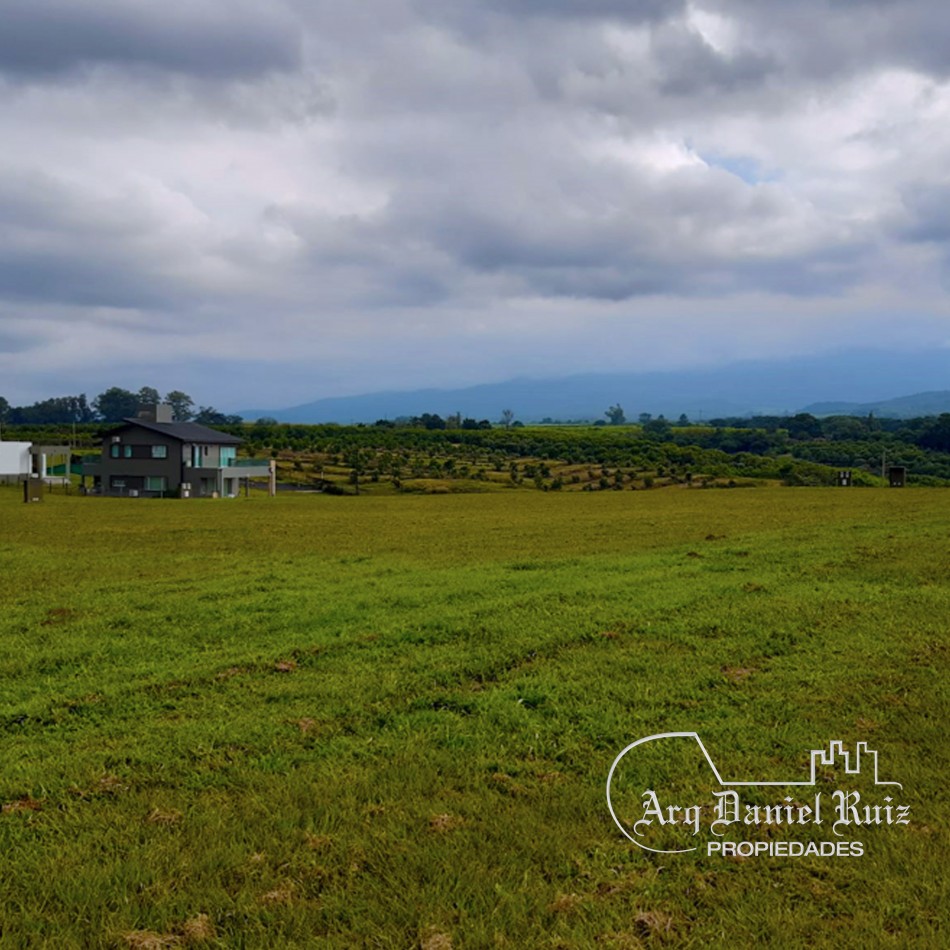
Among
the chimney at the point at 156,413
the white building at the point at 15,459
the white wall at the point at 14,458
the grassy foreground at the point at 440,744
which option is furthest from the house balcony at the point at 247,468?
the grassy foreground at the point at 440,744

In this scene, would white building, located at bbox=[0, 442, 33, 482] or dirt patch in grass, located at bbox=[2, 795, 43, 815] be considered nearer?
dirt patch in grass, located at bbox=[2, 795, 43, 815]

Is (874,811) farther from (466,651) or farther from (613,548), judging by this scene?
(613,548)

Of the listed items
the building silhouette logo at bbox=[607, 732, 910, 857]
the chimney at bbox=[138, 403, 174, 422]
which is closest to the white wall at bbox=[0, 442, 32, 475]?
the chimney at bbox=[138, 403, 174, 422]

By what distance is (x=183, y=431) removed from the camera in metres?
69.4

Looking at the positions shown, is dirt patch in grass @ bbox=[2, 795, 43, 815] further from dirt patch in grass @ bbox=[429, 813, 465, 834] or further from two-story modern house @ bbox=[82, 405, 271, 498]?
two-story modern house @ bbox=[82, 405, 271, 498]

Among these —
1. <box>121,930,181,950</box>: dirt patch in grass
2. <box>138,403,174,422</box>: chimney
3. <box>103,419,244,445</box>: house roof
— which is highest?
<box>138,403,174,422</box>: chimney

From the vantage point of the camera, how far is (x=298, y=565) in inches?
820

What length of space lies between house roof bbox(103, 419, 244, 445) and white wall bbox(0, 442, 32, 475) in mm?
18043

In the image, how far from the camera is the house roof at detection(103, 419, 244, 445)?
67.6 m

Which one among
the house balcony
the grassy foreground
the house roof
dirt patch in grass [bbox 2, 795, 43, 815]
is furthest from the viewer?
the house balcony

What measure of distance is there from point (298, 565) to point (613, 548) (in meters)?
8.79

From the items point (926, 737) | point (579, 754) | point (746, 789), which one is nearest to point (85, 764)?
point (579, 754)

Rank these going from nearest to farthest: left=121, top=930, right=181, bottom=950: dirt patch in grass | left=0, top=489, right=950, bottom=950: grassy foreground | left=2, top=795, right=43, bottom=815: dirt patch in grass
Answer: left=121, top=930, right=181, bottom=950: dirt patch in grass
left=0, top=489, right=950, bottom=950: grassy foreground
left=2, top=795, right=43, bottom=815: dirt patch in grass

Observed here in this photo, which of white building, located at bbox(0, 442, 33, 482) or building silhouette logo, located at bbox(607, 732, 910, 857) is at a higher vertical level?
white building, located at bbox(0, 442, 33, 482)
